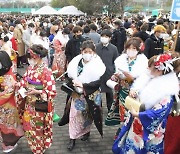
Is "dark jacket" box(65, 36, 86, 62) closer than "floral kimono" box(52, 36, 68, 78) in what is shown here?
Yes

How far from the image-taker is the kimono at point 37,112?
3688 millimetres

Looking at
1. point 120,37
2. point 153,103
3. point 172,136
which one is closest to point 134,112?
point 153,103

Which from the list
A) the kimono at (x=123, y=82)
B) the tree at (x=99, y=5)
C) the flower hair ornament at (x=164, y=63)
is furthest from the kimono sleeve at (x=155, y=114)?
the tree at (x=99, y=5)

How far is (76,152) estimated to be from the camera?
→ 427cm

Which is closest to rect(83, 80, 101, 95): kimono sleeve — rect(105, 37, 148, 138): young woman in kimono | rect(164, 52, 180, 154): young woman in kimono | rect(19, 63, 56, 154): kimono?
rect(105, 37, 148, 138): young woman in kimono

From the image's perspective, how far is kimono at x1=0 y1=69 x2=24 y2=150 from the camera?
3.88 meters

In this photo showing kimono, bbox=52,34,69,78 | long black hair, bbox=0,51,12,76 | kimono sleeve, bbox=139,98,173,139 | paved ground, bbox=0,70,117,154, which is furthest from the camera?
kimono, bbox=52,34,69,78

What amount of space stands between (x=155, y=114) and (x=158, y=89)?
25 cm

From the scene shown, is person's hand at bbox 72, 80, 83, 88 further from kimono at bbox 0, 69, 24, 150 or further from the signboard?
the signboard

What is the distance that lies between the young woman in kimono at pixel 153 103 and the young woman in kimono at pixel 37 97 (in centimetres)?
116

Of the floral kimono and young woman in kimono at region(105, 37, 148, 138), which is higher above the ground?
young woman in kimono at region(105, 37, 148, 138)

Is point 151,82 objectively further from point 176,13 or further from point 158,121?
point 176,13

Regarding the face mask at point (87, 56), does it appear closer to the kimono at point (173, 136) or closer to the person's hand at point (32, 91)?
the person's hand at point (32, 91)

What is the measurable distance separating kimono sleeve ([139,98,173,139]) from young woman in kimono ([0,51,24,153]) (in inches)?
75.0
